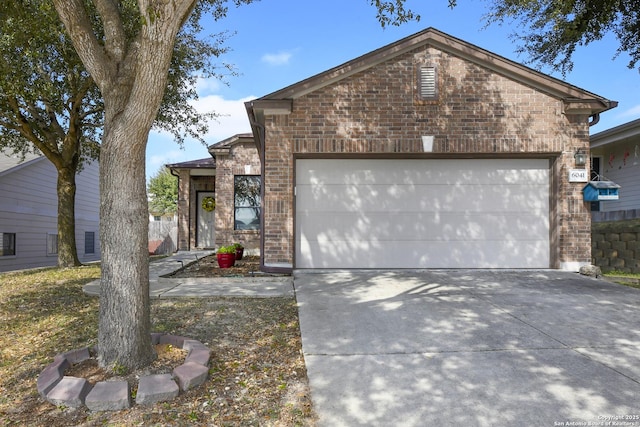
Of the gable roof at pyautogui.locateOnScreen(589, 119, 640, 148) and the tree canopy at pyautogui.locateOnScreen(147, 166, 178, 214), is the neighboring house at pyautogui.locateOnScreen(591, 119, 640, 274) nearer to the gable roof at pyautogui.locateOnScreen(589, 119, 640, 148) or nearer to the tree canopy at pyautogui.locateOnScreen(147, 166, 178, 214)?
the gable roof at pyautogui.locateOnScreen(589, 119, 640, 148)

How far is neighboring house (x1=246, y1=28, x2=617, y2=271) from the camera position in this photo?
753 cm

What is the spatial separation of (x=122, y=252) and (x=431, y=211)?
599 centimetres

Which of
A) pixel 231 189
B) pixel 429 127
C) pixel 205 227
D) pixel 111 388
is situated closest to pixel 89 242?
pixel 205 227

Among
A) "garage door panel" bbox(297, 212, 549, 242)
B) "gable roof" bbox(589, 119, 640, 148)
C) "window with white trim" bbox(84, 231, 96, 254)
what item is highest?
"gable roof" bbox(589, 119, 640, 148)

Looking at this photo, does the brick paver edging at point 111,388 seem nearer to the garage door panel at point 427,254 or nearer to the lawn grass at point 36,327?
the lawn grass at point 36,327

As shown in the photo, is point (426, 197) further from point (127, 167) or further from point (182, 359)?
point (127, 167)

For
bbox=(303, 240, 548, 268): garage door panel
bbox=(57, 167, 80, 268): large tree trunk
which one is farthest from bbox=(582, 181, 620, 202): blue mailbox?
bbox=(57, 167, 80, 268): large tree trunk

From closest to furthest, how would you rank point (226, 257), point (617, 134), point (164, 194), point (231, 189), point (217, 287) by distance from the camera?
1. point (217, 287)
2. point (226, 257)
3. point (617, 134)
4. point (231, 189)
5. point (164, 194)

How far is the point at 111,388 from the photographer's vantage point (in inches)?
109

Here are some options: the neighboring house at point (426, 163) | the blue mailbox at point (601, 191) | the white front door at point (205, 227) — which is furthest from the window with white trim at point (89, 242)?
the blue mailbox at point (601, 191)

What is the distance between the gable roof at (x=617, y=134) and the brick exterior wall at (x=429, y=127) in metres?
4.36

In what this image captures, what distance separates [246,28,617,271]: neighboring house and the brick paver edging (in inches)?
176

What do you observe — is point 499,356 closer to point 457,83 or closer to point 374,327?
point 374,327

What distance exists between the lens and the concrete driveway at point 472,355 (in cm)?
266
